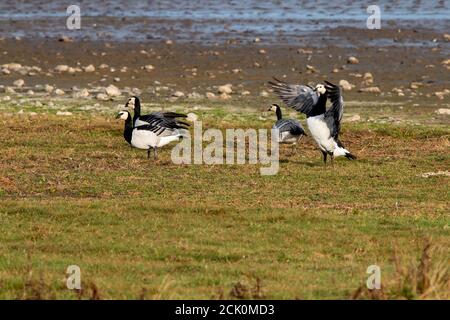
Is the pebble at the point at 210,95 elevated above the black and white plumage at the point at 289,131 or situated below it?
below

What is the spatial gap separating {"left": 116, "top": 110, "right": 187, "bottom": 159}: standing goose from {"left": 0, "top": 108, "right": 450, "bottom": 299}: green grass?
279 mm

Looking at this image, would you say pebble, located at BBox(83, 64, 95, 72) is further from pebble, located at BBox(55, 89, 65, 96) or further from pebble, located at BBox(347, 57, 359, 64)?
pebble, located at BBox(347, 57, 359, 64)

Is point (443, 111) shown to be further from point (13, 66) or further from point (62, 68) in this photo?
point (13, 66)

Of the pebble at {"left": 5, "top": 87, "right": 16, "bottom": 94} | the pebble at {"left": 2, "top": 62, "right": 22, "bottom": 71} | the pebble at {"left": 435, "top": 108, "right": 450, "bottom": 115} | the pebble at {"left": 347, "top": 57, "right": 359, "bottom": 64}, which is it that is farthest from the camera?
the pebble at {"left": 347, "top": 57, "right": 359, "bottom": 64}

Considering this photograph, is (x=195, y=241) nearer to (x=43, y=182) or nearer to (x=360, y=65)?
(x=43, y=182)

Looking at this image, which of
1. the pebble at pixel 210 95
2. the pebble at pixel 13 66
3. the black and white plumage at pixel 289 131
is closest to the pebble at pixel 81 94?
the pebble at pixel 210 95

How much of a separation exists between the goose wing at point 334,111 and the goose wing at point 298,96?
0.90 metres

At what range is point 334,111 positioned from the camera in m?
18.4

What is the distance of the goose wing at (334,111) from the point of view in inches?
716

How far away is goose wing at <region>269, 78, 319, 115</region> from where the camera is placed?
19500 millimetres

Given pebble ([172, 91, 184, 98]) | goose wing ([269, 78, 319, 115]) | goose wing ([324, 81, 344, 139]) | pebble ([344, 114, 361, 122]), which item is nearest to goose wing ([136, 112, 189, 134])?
goose wing ([269, 78, 319, 115])

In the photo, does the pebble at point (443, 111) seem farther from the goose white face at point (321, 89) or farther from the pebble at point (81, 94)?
the pebble at point (81, 94)

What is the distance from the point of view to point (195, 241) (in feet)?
39.9

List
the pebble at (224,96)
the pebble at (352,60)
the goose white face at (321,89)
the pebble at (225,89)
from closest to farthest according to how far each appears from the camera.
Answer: the goose white face at (321,89) → the pebble at (224,96) → the pebble at (225,89) → the pebble at (352,60)
